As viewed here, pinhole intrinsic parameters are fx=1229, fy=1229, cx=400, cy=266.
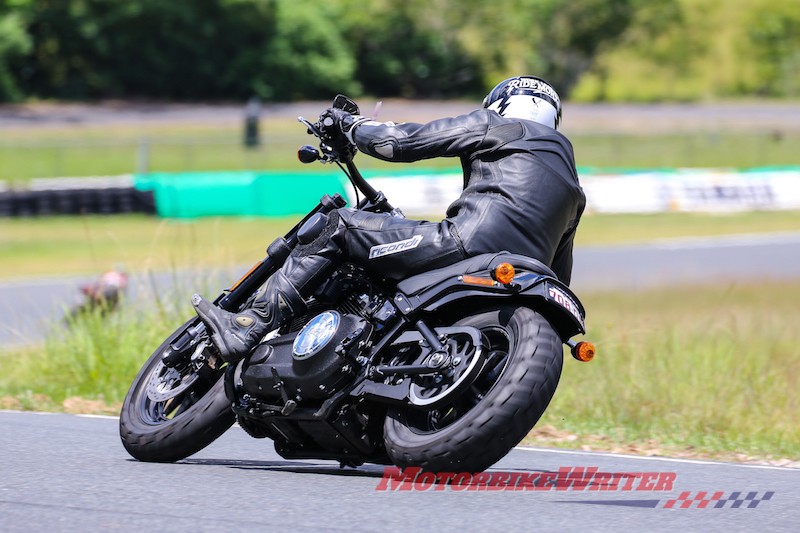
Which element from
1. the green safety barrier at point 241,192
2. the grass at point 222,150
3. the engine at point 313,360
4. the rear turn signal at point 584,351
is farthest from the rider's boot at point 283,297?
the grass at point 222,150

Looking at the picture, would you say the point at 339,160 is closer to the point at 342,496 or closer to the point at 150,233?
the point at 342,496

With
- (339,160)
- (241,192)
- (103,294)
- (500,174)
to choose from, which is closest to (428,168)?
(241,192)

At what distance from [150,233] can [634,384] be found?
44.9ft

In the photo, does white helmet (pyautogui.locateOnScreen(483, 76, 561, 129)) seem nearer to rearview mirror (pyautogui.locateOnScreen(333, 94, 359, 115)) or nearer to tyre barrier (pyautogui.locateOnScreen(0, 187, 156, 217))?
rearview mirror (pyautogui.locateOnScreen(333, 94, 359, 115))

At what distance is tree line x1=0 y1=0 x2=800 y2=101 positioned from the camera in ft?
129

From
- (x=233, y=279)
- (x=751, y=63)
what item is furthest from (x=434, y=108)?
(x=233, y=279)

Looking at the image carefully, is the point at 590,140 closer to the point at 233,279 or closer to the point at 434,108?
the point at 434,108

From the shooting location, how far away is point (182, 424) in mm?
5344

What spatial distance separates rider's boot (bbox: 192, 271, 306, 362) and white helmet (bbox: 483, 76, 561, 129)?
3.91 ft

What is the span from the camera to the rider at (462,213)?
5.00 metres

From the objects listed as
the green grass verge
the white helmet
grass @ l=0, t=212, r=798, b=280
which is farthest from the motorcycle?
grass @ l=0, t=212, r=798, b=280

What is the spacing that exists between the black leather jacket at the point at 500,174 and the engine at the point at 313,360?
1.93 feet

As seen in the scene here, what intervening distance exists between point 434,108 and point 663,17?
13.2 meters

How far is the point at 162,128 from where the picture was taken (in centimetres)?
3406
